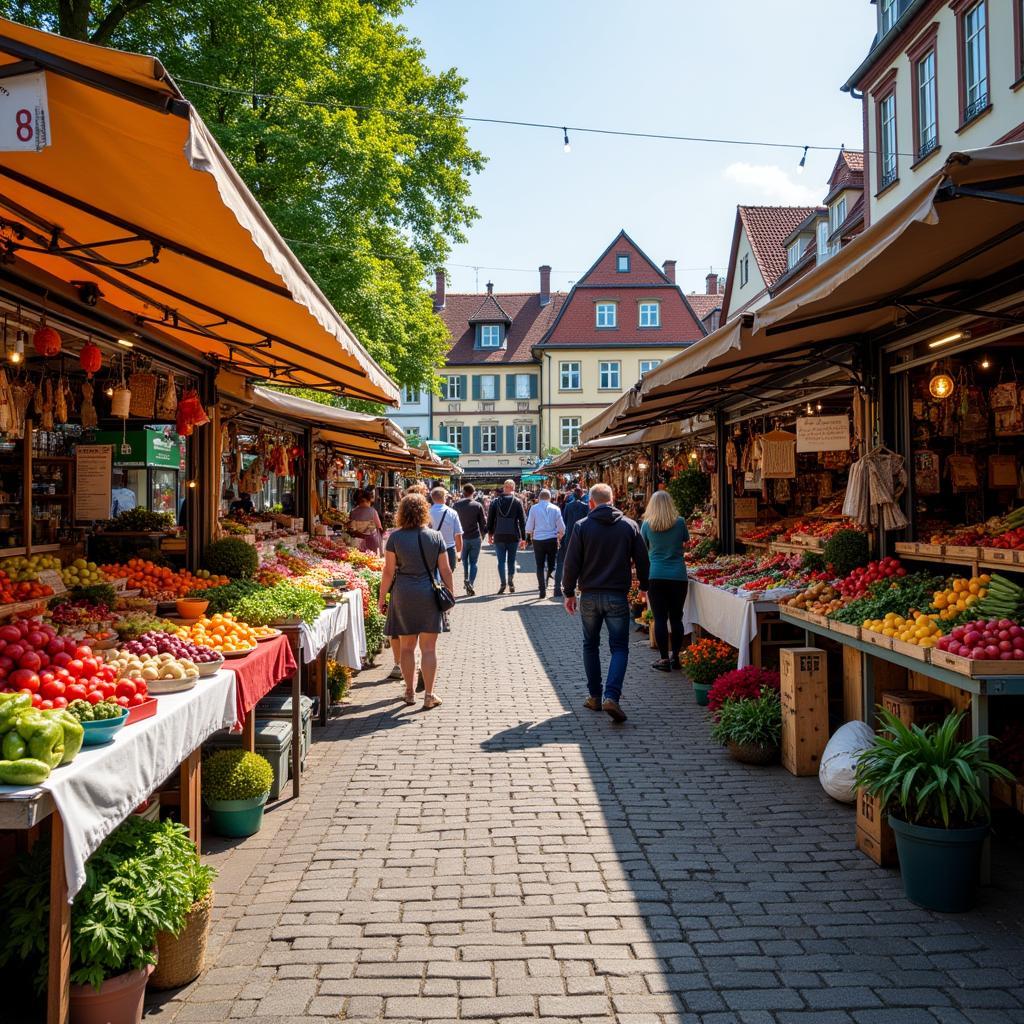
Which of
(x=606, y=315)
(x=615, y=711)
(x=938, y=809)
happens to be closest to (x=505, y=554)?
(x=615, y=711)

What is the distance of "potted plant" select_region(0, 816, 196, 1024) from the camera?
10.2ft

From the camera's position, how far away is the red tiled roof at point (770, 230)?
31.0 metres

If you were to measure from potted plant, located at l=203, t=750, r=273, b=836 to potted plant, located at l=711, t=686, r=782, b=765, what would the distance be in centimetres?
347

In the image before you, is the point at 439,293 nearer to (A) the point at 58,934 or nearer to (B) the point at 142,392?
(B) the point at 142,392

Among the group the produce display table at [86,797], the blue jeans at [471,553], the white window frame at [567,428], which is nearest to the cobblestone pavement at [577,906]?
the produce display table at [86,797]

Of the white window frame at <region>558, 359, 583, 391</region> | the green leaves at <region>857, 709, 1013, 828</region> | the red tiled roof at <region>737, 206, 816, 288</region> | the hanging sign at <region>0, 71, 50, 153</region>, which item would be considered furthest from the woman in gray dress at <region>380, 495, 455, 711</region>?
the white window frame at <region>558, 359, 583, 391</region>

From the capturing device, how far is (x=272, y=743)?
18.9 feet

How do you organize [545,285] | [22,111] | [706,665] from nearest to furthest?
[22,111]
[706,665]
[545,285]

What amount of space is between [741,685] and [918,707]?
2.11 m

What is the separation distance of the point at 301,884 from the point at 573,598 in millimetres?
4382

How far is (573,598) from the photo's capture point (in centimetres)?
848

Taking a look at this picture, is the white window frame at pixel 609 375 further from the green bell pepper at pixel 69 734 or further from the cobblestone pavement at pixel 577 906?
the green bell pepper at pixel 69 734

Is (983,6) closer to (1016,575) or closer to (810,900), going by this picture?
(1016,575)

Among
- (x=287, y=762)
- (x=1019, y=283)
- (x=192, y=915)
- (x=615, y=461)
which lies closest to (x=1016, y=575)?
(x=1019, y=283)
